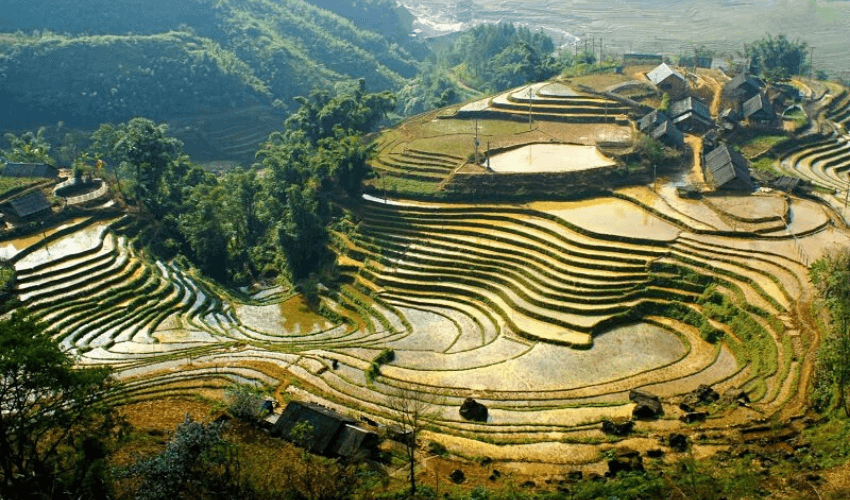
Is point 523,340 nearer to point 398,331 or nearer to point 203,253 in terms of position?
point 398,331

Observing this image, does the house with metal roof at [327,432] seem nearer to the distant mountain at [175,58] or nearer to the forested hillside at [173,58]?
the forested hillside at [173,58]

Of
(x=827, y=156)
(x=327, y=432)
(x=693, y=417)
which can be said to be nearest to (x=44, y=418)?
(x=327, y=432)

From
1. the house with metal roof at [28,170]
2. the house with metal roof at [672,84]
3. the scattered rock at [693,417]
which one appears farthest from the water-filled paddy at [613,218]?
the house with metal roof at [28,170]

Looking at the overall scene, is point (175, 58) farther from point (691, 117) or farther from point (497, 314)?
point (497, 314)

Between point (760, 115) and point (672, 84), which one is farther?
point (672, 84)

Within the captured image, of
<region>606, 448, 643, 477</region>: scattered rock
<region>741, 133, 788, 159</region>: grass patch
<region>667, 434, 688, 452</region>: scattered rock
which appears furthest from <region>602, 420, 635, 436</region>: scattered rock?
<region>741, 133, 788, 159</region>: grass patch

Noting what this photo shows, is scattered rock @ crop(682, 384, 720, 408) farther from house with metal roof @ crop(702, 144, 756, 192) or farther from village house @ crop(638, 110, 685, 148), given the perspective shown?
village house @ crop(638, 110, 685, 148)
